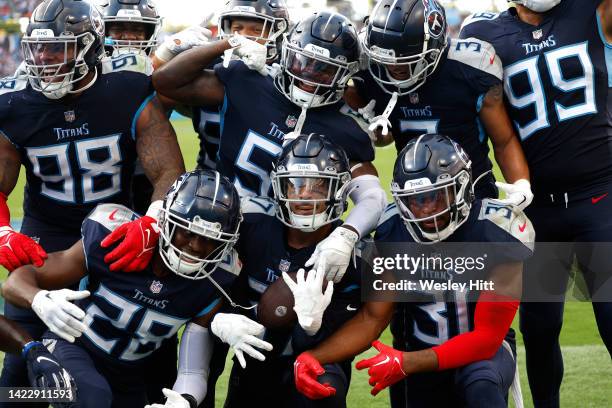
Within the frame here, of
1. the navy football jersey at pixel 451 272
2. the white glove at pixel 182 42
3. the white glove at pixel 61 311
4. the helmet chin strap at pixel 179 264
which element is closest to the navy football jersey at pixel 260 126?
the white glove at pixel 182 42

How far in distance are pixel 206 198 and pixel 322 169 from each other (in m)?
0.48

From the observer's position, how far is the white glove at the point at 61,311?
11.9ft

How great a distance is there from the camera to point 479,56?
14.4 ft

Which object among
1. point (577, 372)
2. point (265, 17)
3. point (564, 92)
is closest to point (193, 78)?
point (265, 17)

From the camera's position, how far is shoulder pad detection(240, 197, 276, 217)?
4188mm

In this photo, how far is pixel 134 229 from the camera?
3852 mm

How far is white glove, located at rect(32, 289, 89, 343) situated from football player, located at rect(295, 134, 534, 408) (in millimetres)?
849

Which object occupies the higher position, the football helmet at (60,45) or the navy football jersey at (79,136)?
the football helmet at (60,45)

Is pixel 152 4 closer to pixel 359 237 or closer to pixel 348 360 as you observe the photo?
pixel 359 237

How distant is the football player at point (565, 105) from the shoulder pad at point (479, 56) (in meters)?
0.07

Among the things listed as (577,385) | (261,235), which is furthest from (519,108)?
(577,385)

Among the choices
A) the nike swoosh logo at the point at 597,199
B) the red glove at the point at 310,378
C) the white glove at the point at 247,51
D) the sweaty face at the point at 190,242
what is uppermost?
the white glove at the point at 247,51

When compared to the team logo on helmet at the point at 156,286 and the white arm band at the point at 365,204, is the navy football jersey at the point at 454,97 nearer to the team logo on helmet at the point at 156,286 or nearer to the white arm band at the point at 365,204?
the white arm band at the point at 365,204

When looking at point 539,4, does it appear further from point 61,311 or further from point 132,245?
point 61,311
